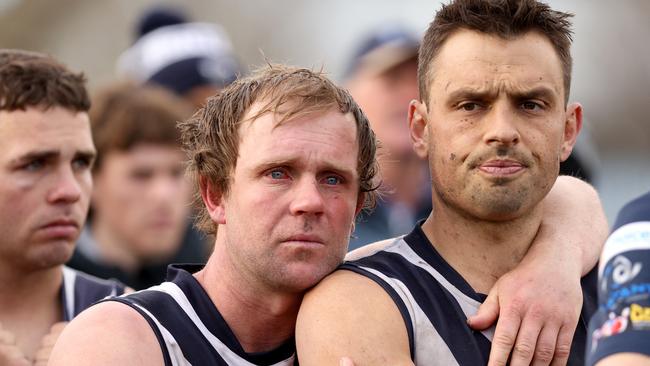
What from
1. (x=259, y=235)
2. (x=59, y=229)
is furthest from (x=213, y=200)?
(x=59, y=229)

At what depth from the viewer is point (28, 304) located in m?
6.14

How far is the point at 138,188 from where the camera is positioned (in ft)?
30.9

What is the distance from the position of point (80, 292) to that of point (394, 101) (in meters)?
3.82

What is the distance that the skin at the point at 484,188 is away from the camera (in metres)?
4.72

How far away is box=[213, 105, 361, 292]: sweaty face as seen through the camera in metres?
4.93

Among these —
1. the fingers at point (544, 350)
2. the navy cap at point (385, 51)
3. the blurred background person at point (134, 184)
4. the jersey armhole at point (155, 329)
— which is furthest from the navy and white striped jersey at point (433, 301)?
the navy cap at point (385, 51)

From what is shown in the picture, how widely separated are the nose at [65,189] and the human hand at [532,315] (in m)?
2.11

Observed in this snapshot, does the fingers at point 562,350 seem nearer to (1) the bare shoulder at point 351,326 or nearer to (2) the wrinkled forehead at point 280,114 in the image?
(1) the bare shoulder at point 351,326

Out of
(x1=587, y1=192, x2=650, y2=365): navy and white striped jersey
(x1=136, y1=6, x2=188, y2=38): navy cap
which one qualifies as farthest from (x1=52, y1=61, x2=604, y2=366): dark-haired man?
(x1=136, y1=6, x2=188, y2=38): navy cap

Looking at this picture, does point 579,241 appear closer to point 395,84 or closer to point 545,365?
point 545,365

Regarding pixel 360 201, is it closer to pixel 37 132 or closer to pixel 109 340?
pixel 109 340

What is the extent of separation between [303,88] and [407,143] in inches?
176

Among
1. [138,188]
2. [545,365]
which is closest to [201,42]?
[138,188]

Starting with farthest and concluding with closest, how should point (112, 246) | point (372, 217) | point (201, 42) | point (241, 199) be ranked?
point (201, 42)
point (112, 246)
point (372, 217)
point (241, 199)
